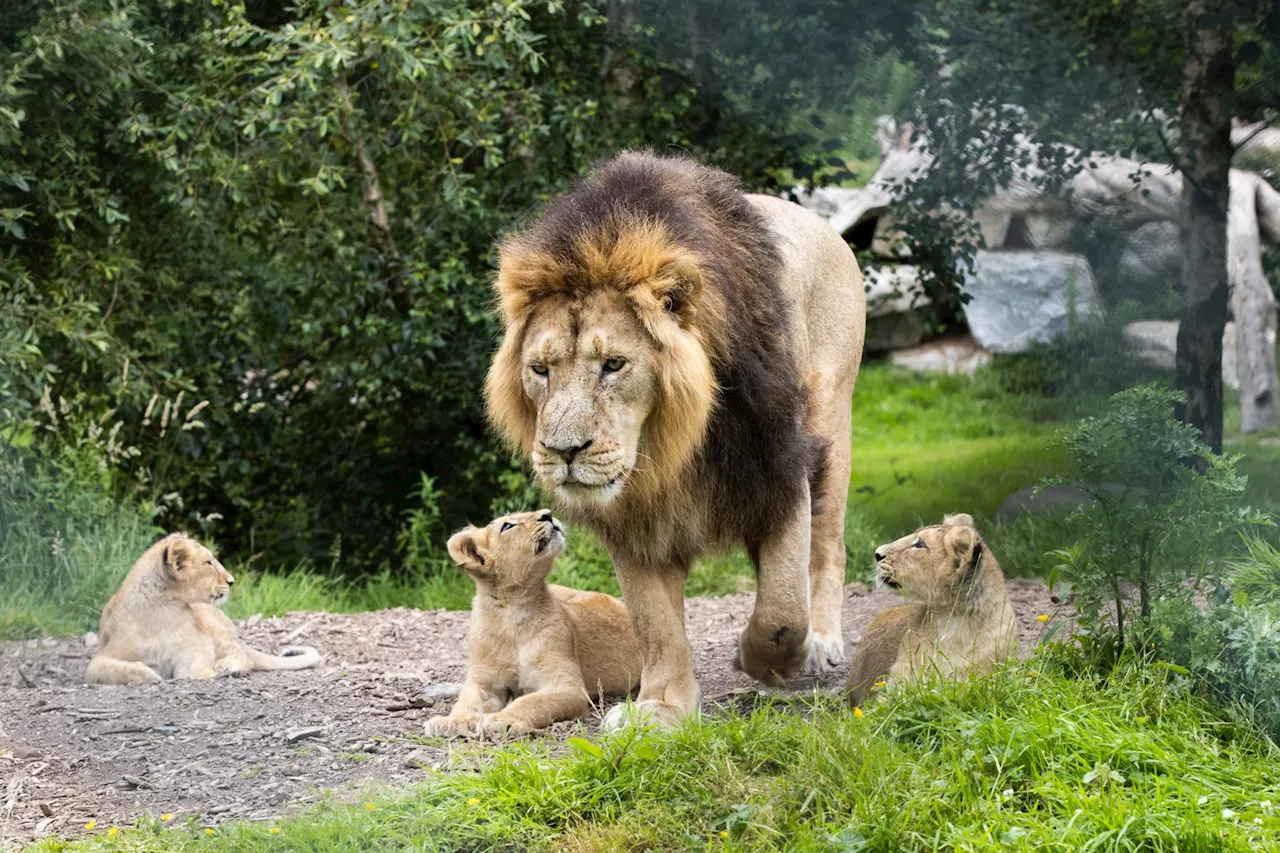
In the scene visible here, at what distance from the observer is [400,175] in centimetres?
907

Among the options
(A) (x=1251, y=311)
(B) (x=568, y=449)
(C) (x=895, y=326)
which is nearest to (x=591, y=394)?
(B) (x=568, y=449)

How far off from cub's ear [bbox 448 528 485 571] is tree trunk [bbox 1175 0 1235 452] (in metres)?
3.61

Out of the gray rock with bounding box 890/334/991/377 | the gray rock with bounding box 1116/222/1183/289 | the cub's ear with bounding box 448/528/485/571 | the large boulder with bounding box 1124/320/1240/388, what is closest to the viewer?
the cub's ear with bounding box 448/528/485/571

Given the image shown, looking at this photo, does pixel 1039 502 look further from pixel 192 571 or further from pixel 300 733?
pixel 300 733

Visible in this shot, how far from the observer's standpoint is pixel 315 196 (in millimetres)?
8695

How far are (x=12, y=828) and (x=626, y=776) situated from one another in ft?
5.85

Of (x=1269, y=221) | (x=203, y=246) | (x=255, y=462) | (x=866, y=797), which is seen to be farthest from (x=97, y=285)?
(x=1269, y=221)

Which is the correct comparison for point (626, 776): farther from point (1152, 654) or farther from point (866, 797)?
point (1152, 654)

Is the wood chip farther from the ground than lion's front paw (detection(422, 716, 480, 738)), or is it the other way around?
lion's front paw (detection(422, 716, 480, 738))

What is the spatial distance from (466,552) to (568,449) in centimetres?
133

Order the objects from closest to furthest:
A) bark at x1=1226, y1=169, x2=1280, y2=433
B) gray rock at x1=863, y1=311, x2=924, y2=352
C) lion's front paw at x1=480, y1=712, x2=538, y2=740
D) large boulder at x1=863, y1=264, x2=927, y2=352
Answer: lion's front paw at x1=480, y1=712, x2=538, y2=740 < bark at x1=1226, y1=169, x2=1280, y2=433 < large boulder at x1=863, y1=264, x2=927, y2=352 < gray rock at x1=863, y1=311, x2=924, y2=352

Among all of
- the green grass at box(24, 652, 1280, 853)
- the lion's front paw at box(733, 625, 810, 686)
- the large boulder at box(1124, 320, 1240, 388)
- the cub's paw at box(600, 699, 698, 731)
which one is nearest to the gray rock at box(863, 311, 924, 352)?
the large boulder at box(1124, 320, 1240, 388)

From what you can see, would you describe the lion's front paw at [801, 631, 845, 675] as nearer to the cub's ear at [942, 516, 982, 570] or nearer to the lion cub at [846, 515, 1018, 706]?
the lion cub at [846, 515, 1018, 706]

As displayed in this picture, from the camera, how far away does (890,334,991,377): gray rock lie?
12.4m
